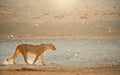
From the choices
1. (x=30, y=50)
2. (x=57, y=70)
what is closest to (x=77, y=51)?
(x=30, y=50)

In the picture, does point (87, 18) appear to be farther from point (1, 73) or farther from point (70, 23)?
point (1, 73)

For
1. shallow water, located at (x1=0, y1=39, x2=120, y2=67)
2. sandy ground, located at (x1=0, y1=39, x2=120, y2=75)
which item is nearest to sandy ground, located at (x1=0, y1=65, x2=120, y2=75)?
sandy ground, located at (x1=0, y1=39, x2=120, y2=75)

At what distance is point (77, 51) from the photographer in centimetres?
331

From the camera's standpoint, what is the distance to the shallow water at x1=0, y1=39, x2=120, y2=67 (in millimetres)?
2894

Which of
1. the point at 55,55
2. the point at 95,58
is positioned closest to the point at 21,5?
the point at 55,55

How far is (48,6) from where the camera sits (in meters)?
3.28

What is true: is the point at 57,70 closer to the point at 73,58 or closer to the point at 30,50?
the point at 30,50

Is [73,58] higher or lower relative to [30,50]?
lower

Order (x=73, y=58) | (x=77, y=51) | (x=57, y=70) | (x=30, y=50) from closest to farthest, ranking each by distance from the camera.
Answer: (x=57, y=70) < (x=30, y=50) < (x=73, y=58) < (x=77, y=51)

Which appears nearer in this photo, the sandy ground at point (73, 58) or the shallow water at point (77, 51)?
the sandy ground at point (73, 58)

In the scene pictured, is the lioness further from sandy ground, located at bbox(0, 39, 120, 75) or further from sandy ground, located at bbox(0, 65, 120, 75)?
sandy ground, located at bbox(0, 65, 120, 75)

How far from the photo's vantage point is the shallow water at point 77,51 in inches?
114

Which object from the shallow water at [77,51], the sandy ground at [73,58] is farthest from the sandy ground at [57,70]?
the shallow water at [77,51]

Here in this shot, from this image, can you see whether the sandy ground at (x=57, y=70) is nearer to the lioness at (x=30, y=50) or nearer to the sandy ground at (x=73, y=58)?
the sandy ground at (x=73, y=58)
